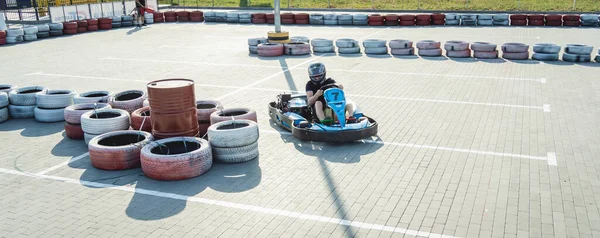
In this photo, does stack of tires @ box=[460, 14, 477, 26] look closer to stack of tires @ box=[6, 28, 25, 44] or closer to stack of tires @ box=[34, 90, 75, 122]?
stack of tires @ box=[6, 28, 25, 44]

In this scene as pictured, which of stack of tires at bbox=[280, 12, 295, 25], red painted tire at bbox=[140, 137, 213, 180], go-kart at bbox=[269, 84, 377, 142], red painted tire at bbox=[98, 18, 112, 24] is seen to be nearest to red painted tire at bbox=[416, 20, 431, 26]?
stack of tires at bbox=[280, 12, 295, 25]

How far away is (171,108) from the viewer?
25.4 feet

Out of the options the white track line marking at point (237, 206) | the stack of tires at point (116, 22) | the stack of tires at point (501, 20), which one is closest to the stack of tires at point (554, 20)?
the stack of tires at point (501, 20)

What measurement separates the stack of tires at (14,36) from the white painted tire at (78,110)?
14416mm

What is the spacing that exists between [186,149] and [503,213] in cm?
440

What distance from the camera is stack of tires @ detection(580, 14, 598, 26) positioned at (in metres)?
24.1

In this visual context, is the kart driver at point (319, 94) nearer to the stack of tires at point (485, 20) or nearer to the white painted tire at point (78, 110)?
the white painted tire at point (78, 110)

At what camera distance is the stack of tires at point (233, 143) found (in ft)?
24.7

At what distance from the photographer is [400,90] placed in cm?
1238

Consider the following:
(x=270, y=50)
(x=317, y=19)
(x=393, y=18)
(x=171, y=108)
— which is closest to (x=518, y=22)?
(x=393, y=18)

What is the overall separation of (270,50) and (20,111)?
8.53 m

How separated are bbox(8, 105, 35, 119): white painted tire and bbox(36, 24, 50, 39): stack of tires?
1379 cm

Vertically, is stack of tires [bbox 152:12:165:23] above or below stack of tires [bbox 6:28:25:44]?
above

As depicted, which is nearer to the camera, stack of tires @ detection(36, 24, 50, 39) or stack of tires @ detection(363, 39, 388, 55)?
stack of tires @ detection(363, 39, 388, 55)
